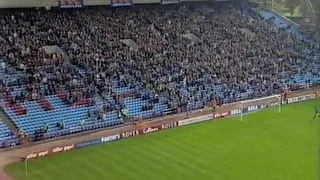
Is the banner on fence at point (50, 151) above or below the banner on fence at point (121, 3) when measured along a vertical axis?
below

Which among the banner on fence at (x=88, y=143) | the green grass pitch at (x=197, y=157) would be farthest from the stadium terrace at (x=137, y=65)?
the green grass pitch at (x=197, y=157)

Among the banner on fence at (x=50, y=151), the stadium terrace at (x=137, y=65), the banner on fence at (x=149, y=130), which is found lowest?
the banner on fence at (x=149, y=130)

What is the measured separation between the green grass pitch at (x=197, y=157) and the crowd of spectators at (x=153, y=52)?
1895 mm

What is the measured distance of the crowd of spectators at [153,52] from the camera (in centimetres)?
1093

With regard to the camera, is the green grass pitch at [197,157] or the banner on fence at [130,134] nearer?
the green grass pitch at [197,157]

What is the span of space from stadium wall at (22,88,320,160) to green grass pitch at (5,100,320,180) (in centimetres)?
19

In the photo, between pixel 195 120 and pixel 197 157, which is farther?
pixel 195 120

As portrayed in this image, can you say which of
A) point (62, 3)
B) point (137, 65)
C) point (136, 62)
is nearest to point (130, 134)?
point (137, 65)

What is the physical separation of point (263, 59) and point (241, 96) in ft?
5.68

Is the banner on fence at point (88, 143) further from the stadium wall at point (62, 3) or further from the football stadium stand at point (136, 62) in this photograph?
the stadium wall at point (62, 3)

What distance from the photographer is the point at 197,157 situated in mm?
Result: 8109

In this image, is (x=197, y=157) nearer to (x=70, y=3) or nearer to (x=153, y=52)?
(x=153, y=52)

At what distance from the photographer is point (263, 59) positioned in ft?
44.1

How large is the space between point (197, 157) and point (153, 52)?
5111 mm
